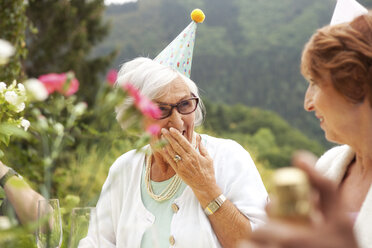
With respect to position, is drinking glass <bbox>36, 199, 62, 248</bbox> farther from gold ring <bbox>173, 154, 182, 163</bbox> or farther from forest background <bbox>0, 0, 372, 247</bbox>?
forest background <bbox>0, 0, 372, 247</bbox>

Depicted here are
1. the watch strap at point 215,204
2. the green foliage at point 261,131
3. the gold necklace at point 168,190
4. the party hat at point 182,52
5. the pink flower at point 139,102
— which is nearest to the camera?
the pink flower at point 139,102

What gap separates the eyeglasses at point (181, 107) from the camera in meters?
2.29

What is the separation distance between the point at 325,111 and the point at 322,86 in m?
0.08

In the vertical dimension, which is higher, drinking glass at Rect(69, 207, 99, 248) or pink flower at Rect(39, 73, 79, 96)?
pink flower at Rect(39, 73, 79, 96)

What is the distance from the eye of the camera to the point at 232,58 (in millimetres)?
23219

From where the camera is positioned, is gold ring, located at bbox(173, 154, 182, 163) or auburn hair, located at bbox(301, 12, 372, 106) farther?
gold ring, located at bbox(173, 154, 182, 163)

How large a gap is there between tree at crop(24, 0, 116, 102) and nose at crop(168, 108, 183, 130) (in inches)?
438

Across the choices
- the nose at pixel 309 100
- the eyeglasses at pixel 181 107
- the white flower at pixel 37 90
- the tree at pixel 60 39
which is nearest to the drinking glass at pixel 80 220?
the white flower at pixel 37 90

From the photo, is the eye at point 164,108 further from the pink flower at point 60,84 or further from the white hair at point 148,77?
the pink flower at point 60,84

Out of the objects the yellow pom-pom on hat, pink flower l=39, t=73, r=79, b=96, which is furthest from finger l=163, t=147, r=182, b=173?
pink flower l=39, t=73, r=79, b=96

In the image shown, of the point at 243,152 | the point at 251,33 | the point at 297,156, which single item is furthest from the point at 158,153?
the point at 251,33

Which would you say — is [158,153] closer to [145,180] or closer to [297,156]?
[145,180]

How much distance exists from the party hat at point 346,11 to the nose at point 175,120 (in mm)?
897

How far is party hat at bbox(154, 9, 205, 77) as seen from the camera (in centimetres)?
243
